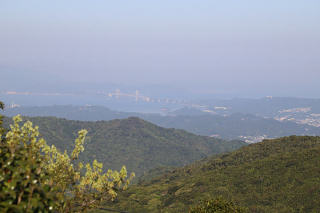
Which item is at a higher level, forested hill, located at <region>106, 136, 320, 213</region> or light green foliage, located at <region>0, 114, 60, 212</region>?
light green foliage, located at <region>0, 114, 60, 212</region>

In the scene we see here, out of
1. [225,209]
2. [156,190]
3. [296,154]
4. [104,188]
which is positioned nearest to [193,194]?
[156,190]

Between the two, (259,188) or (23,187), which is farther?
(259,188)

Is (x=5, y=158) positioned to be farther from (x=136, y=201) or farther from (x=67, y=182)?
(x=136, y=201)

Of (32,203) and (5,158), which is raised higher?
(5,158)

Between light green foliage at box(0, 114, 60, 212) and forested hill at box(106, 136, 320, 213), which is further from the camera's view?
→ forested hill at box(106, 136, 320, 213)

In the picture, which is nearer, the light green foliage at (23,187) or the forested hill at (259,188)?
the light green foliage at (23,187)

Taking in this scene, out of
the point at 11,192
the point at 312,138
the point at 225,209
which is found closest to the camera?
the point at 11,192

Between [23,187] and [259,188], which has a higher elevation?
[23,187]

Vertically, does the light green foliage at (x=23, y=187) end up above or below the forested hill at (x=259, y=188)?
above
